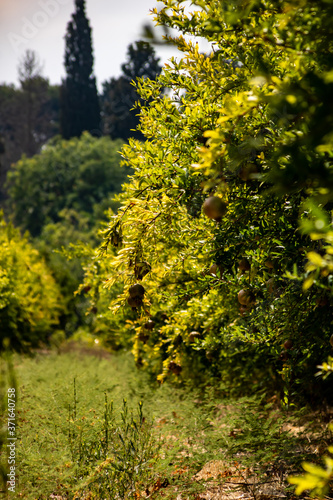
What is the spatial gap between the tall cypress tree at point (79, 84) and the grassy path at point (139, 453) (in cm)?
2577

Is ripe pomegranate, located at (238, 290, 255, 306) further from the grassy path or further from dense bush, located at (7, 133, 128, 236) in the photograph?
dense bush, located at (7, 133, 128, 236)

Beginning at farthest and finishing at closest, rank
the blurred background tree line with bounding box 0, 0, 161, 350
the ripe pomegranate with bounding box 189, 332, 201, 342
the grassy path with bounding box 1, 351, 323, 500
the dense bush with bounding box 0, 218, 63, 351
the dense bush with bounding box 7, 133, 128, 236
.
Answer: the dense bush with bounding box 7, 133, 128, 236 < the blurred background tree line with bounding box 0, 0, 161, 350 < the dense bush with bounding box 0, 218, 63, 351 < the ripe pomegranate with bounding box 189, 332, 201, 342 < the grassy path with bounding box 1, 351, 323, 500

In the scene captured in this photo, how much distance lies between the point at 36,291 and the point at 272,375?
6.06 m

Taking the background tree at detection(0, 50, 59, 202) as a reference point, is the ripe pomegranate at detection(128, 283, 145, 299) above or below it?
below

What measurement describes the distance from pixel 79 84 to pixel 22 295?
22.3 metres

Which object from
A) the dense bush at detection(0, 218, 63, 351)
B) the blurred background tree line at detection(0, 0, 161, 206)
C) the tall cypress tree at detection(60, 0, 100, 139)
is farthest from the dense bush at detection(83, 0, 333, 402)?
the tall cypress tree at detection(60, 0, 100, 139)

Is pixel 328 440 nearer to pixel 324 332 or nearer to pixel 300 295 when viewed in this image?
pixel 324 332

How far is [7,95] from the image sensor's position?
111 ft

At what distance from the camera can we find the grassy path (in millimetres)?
2859

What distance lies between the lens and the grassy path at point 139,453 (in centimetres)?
286

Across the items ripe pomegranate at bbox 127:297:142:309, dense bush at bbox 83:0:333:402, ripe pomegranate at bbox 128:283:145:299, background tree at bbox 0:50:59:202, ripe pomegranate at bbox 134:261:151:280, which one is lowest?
ripe pomegranate at bbox 127:297:142:309

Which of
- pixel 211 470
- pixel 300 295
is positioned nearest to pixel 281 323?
pixel 300 295

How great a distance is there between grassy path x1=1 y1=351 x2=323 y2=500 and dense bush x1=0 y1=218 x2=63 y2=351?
3.43 meters

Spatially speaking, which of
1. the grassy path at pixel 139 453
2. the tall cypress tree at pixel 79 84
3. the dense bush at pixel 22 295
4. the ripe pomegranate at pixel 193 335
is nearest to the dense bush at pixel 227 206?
the ripe pomegranate at pixel 193 335
